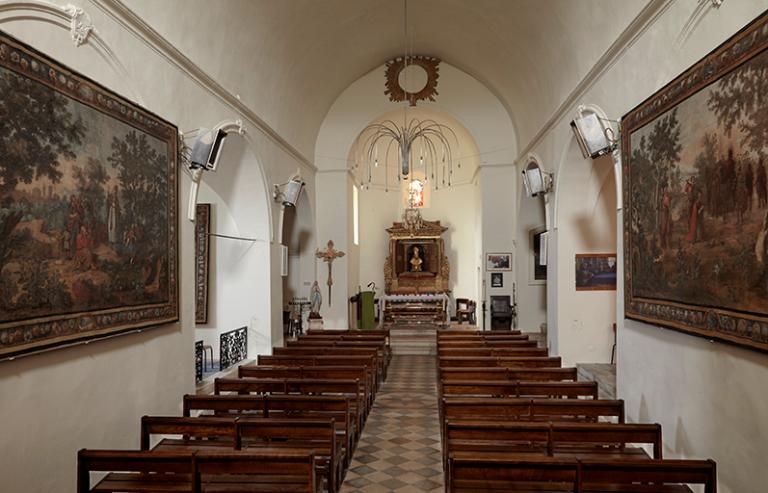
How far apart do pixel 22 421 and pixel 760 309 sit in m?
4.95

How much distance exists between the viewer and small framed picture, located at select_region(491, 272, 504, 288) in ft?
45.9

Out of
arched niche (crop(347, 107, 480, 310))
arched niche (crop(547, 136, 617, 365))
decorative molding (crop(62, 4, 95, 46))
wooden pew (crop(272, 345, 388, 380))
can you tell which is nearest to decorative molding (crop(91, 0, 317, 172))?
decorative molding (crop(62, 4, 95, 46))

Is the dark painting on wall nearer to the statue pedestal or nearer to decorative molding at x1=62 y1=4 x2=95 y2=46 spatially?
the statue pedestal

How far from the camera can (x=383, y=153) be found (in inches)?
723

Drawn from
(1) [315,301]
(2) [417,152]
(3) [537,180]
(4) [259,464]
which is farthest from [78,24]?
(2) [417,152]

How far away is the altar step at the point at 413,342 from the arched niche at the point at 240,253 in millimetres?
3901

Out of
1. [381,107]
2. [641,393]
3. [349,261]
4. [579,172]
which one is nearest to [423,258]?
[349,261]

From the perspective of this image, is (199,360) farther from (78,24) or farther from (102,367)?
(78,24)

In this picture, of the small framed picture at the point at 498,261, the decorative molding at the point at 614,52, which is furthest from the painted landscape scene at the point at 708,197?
the small framed picture at the point at 498,261

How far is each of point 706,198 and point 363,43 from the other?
31.5ft

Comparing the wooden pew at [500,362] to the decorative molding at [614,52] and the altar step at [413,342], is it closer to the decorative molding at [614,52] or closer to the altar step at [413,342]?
the decorative molding at [614,52]

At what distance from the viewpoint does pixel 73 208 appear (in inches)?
172

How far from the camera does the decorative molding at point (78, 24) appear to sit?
4.39 m

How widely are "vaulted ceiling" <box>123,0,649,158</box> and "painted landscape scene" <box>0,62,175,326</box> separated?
153cm
